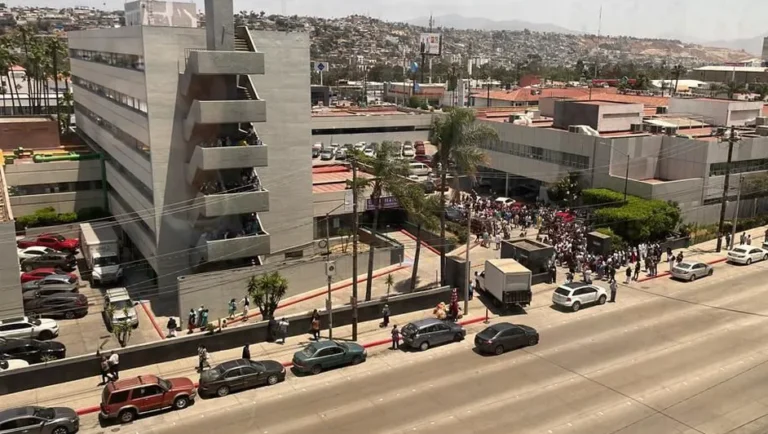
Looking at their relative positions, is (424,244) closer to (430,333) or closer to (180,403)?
(430,333)

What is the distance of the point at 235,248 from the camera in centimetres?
3684

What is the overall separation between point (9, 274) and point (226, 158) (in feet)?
40.4

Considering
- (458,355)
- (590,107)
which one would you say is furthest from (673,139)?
(458,355)

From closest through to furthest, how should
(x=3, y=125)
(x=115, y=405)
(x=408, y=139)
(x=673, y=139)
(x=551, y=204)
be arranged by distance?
(x=115, y=405) → (x=673, y=139) → (x=551, y=204) → (x=3, y=125) → (x=408, y=139)

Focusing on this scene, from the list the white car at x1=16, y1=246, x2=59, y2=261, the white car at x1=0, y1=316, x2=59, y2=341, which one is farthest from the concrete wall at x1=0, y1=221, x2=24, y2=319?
the white car at x1=16, y1=246, x2=59, y2=261

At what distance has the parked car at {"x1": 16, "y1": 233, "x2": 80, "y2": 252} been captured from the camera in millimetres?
46469

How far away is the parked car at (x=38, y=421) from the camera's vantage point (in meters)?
20.9

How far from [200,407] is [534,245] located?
23298mm

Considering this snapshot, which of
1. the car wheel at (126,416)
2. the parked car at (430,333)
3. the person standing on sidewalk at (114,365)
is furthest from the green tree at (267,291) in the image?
the car wheel at (126,416)

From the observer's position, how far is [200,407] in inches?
941

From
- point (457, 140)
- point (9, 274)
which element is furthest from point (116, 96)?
point (457, 140)

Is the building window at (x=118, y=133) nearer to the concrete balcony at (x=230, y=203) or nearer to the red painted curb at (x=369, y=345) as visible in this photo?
the concrete balcony at (x=230, y=203)

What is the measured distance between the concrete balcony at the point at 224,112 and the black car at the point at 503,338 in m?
17.7

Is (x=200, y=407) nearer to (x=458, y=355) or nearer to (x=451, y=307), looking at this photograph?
(x=458, y=355)
